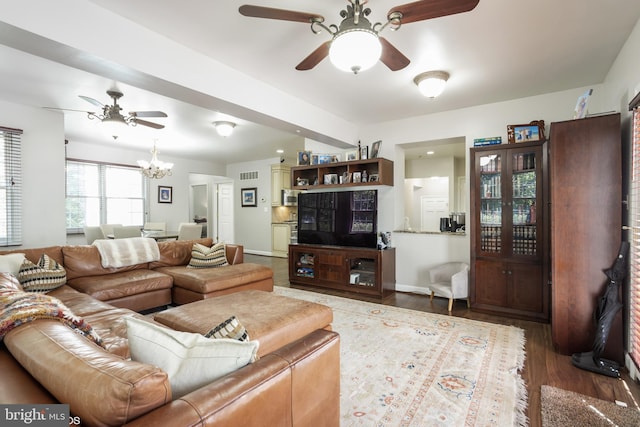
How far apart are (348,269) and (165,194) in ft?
17.1

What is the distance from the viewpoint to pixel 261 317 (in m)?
2.07

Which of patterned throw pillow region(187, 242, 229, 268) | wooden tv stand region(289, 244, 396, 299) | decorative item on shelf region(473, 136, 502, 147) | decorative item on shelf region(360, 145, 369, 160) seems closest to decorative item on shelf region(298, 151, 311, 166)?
decorative item on shelf region(360, 145, 369, 160)

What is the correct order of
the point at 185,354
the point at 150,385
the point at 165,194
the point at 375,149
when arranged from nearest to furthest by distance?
the point at 150,385 → the point at 185,354 → the point at 375,149 → the point at 165,194

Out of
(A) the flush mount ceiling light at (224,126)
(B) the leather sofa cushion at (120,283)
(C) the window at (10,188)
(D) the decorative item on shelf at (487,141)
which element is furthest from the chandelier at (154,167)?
(D) the decorative item on shelf at (487,141)

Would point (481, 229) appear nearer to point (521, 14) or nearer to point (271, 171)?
point (521, 14)

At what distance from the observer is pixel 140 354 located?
1006mm

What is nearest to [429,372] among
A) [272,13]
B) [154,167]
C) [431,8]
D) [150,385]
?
[150,385]

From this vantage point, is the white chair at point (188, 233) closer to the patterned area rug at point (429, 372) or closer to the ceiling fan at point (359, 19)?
the patterned area rug at point (429, 372)

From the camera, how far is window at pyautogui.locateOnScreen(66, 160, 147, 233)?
19.8ft

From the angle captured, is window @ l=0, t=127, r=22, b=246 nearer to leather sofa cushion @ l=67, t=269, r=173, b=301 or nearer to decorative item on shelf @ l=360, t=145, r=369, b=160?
leather sofa cushion @ l=67, t=269, r=173, b=301

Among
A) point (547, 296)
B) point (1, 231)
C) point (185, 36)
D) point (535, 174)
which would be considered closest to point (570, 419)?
point (547, 296)

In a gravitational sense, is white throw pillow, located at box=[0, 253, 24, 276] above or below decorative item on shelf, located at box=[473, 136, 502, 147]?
below

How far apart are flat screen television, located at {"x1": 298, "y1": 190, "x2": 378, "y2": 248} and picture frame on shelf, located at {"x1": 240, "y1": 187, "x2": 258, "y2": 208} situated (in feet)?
11.5

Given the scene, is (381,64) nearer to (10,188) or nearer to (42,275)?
(42,275)
